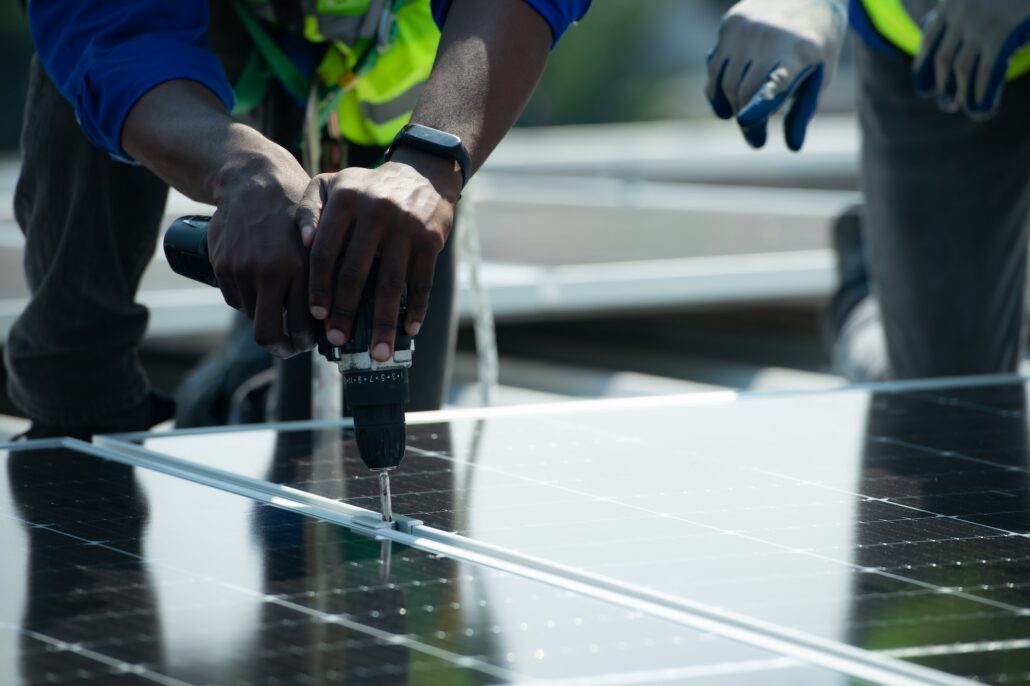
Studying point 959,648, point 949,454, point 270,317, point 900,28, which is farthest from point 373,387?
point 900,28

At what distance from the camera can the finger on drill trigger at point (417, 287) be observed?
132 cm

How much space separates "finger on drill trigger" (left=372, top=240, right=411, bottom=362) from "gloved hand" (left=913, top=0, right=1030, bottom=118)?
126cm

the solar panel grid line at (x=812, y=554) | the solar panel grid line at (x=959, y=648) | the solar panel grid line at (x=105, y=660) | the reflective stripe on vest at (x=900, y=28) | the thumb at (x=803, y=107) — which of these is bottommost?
the solar panel grid line at (x=105, y=660)

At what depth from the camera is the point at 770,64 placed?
7.09ft

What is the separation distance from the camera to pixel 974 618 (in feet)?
3.69

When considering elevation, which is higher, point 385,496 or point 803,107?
point 803,107

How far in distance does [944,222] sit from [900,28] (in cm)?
Answer: 39

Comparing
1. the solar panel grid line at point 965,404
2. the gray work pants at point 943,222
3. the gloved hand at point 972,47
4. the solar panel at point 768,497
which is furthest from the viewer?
the gray work pants at point 943,222

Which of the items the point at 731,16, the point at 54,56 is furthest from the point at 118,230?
the point at 731,16

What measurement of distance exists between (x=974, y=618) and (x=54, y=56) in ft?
3.96

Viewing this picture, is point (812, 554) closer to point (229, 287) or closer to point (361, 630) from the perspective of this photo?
point (361, 630)

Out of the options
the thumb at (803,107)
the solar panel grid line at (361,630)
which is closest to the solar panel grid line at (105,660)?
the solar panel grid line at (361,630)

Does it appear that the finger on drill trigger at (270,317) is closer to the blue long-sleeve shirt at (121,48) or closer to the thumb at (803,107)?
the blue long-sleeve shirt at (121,48)

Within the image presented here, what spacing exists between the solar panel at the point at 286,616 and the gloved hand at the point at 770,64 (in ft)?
3.34
